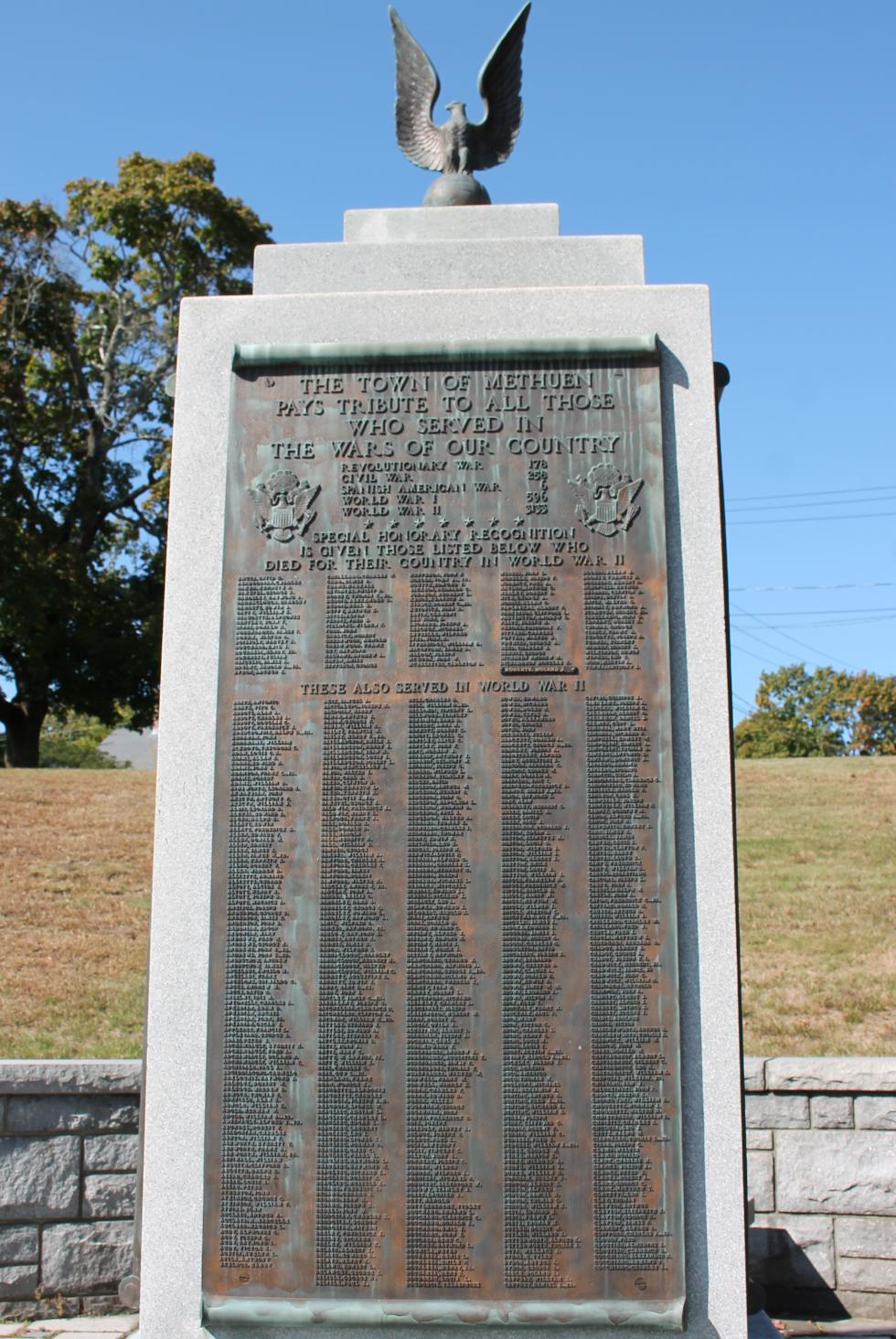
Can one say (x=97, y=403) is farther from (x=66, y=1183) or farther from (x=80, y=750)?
(x=80, y=750)

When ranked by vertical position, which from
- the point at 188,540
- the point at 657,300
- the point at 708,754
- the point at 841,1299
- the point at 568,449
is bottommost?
the point at 841,1299

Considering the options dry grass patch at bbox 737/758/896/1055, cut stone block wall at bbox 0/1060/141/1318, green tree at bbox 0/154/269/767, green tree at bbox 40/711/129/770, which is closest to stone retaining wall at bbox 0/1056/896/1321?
cut stone block wall at bbox 0/1060/141/1318

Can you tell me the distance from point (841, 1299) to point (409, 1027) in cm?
338

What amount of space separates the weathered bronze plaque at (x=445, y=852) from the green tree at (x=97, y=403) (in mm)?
21668

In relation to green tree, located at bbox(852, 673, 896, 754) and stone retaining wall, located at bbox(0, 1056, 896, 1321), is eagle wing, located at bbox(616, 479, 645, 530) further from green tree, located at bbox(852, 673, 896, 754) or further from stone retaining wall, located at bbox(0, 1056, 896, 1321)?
green tree, located at bbox(852, 673, 896, 754)

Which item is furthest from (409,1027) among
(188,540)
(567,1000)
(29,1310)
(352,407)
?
(29,1310)

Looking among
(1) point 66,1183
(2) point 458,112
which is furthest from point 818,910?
(2) point 458,112

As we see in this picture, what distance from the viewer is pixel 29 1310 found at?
621cm

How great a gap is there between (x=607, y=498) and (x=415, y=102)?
2.61m

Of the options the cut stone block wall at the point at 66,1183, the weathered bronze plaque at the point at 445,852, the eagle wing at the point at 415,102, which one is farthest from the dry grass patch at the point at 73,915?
the eagle wing at the point at 415,102

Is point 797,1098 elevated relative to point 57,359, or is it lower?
lower

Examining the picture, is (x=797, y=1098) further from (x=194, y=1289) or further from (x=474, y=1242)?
(x=194, y=1289)

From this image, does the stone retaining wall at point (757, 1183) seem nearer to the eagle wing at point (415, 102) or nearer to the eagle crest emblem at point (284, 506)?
the eagle crest emblem at point (284, 506)

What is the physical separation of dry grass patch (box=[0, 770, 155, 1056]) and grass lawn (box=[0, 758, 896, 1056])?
2cm
